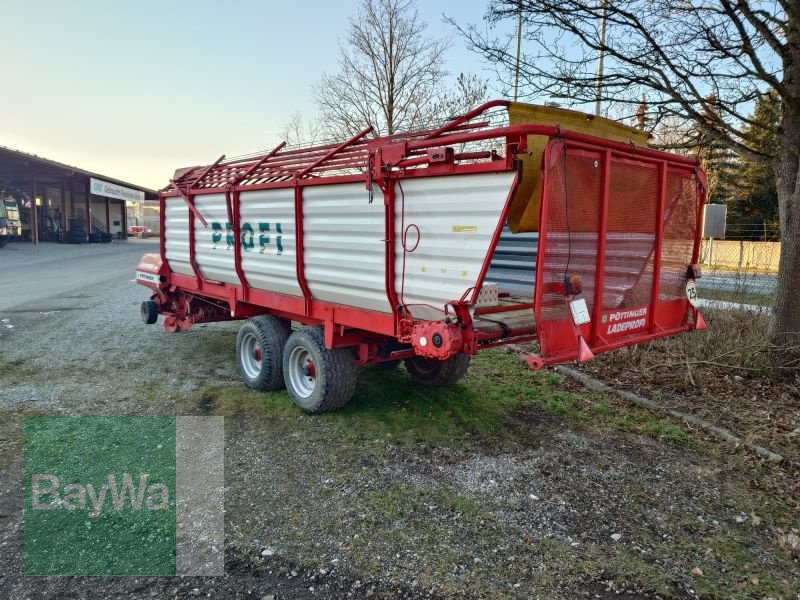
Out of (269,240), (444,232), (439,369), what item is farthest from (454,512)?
(269,240)

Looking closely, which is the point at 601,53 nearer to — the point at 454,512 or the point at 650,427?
the point at 650,427

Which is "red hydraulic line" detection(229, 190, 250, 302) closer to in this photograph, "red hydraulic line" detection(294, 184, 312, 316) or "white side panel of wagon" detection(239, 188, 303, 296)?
"white side panel of wagon" detection(239, 188, 303, 296)

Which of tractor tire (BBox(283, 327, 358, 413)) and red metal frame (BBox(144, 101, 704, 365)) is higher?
red metal frame (BBox(144, 101, 704, 365))

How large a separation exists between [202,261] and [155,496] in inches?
133

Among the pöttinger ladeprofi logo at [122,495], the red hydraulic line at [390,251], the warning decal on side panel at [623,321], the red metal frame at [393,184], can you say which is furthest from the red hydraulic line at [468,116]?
the pöttinger ladeprofi logo at [122,495]

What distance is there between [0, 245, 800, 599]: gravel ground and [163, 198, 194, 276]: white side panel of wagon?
6.07ft

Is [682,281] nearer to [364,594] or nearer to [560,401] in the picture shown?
→ [560,401]

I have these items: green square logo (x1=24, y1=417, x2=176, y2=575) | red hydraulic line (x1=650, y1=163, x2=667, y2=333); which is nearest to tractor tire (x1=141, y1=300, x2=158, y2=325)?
green square logo (x1=24, y1=417, x2=176, y2=575)

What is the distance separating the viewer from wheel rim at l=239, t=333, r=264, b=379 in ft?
19.3

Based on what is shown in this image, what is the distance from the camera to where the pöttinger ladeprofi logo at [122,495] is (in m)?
2.99

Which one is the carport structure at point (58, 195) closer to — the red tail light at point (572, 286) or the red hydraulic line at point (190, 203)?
the red hydraulic line at point (190, 203)

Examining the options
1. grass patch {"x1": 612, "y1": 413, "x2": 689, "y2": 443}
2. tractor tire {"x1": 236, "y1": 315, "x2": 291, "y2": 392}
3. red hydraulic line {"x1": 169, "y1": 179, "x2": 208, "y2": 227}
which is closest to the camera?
grass patch {"x1": 612, "y1": 413, "x2": 689, "y2": 443}

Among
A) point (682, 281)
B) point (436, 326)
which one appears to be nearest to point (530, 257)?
point (682, 281)

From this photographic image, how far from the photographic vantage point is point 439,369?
18.9 ft
